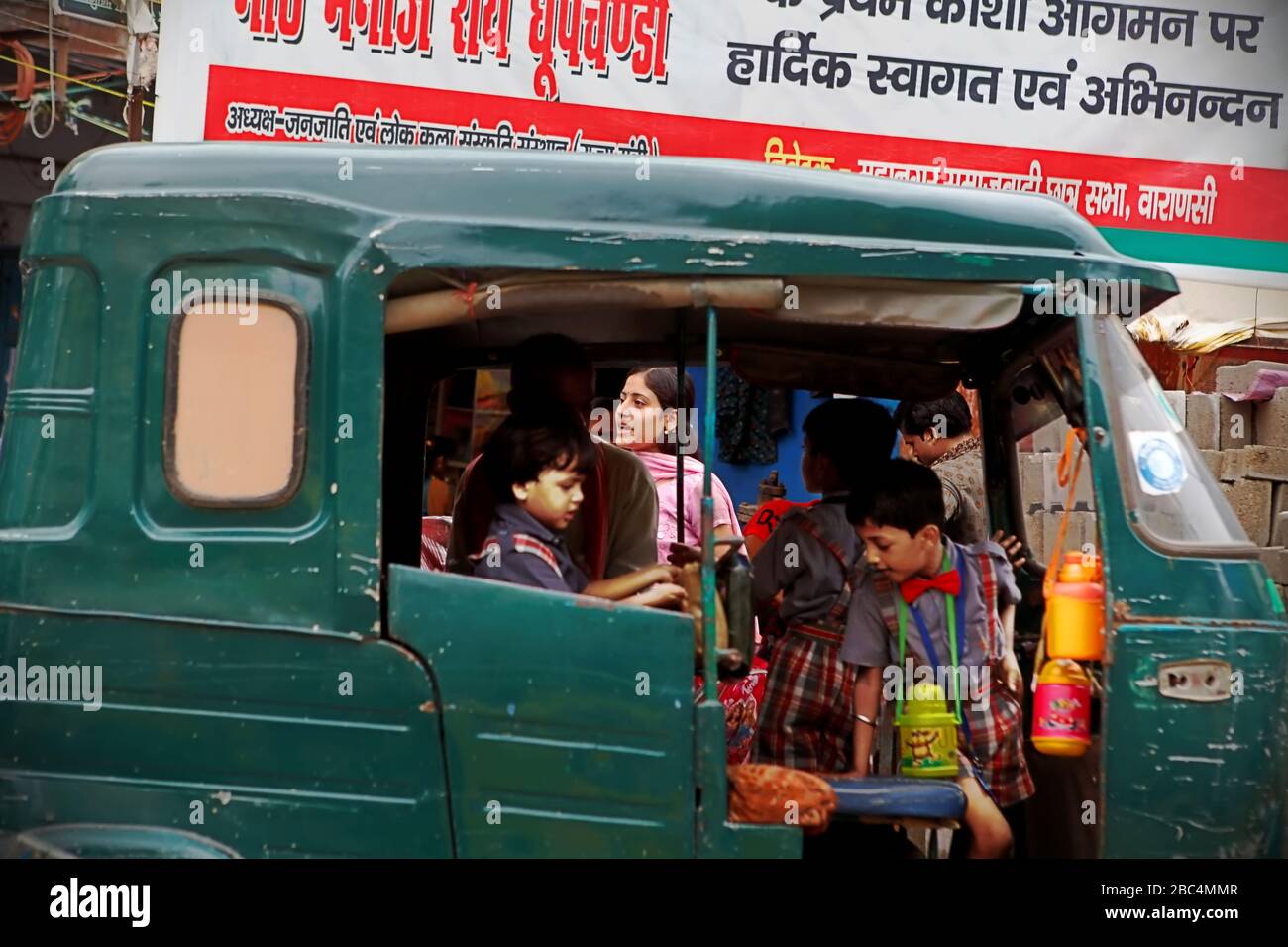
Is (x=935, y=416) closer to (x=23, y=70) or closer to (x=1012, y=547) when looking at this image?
(x=1012, y=547)

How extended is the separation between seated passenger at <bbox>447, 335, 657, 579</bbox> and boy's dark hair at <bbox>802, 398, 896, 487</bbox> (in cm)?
57

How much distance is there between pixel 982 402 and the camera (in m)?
4.20

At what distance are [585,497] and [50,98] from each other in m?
6.74

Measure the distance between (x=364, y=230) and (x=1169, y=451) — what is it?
1.87 m

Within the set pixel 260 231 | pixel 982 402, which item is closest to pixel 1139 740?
pixel 982 402

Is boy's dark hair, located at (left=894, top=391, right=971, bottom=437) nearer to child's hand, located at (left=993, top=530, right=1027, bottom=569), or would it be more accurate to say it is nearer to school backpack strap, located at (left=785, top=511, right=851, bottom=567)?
child's hand, located at (left=993, top=530, right=1027, bottom=569)

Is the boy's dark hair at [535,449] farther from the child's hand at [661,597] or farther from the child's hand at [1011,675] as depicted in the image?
the child's hand at [1011,675]

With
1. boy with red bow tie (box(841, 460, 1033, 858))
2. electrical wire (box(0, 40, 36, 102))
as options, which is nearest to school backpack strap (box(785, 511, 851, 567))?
boy with red bow tie (box(841, 460, 1033, 858))

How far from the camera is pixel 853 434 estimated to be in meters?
4.02

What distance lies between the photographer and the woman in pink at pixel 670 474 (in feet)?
15.4

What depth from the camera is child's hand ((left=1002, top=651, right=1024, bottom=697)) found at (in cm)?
364

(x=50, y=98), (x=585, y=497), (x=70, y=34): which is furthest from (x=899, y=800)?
(x=50, y=98)
